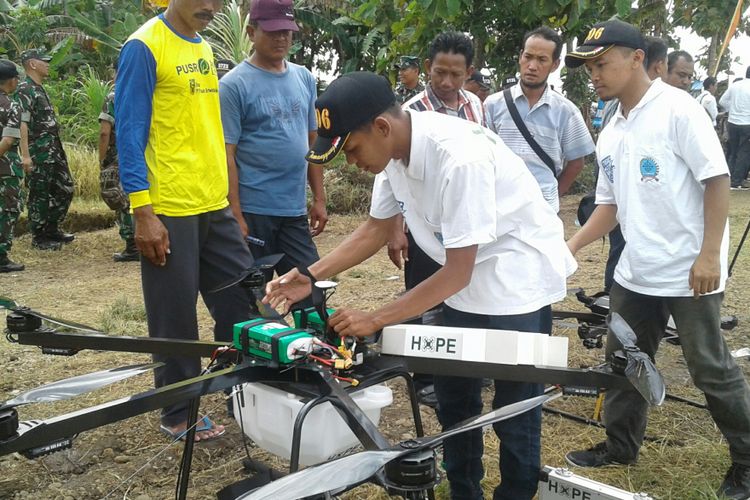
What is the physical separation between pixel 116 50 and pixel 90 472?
12.5 metres

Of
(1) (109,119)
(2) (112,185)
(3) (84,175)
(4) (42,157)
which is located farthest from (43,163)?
(3) (84,175)

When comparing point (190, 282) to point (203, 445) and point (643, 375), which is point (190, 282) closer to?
point (203, 445)

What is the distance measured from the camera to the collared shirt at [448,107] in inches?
Result: 145

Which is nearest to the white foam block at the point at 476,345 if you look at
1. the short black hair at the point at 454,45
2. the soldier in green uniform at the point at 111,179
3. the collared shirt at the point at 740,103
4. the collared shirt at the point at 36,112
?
the short black hair at the point at 454,45

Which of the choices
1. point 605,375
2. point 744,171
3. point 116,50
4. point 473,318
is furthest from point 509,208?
point 116,50

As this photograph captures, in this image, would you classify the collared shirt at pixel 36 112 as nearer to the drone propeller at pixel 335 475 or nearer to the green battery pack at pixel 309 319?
the green battery pack at pixel 309 319

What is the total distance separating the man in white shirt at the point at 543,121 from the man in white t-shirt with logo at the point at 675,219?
3.36ft

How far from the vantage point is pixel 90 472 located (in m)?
2.85

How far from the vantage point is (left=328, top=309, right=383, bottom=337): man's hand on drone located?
6.08 feet

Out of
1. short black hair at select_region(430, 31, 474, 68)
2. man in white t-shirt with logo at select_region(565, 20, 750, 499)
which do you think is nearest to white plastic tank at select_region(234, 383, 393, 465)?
man in white t-shirt with logo at select_region(565, 20, 750, 499)

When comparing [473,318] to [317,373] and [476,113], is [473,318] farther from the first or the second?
[476,113]

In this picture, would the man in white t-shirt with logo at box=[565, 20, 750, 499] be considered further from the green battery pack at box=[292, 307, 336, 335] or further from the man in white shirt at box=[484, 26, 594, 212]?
the green battery pack at box=[292, 307, 336, 335]

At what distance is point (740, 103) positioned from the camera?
1074cm

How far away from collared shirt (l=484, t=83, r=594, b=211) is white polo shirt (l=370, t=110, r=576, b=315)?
5.24ft
